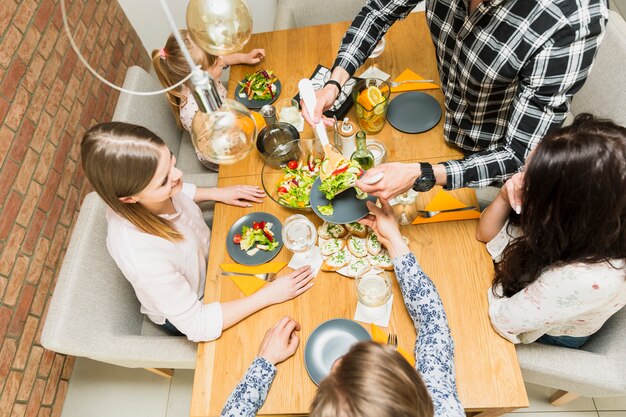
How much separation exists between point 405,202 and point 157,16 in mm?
2600

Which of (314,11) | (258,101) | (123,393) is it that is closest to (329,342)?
(258,101)

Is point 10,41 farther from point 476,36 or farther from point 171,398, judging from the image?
point 476,36

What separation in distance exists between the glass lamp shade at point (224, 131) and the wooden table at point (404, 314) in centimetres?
65

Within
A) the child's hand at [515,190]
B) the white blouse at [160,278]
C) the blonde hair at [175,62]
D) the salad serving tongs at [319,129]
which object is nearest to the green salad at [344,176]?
the salad serving tongs at [319,129]

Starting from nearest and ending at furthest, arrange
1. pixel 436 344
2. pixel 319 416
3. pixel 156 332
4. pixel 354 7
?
pixel 319 416, pixel 436 344, pixel 156 332, pixel 354 7

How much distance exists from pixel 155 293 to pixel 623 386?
1.46 metres

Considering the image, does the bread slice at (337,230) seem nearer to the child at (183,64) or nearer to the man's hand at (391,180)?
the man's hand at (391,180)

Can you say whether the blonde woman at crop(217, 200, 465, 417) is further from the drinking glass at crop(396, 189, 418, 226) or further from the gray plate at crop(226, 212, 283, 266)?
the gray plate at crop(226, 212, 283, 266)

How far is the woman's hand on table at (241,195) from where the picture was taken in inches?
65.3

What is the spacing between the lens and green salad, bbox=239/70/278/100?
1949 mm

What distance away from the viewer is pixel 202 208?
1927 mm

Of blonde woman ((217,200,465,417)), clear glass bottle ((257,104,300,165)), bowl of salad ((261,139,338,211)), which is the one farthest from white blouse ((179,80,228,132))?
blonde woman ((217,200,465,417))

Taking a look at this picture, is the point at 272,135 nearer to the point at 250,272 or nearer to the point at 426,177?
the point at 250,272

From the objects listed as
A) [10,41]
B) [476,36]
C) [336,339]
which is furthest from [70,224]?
[476,36]
